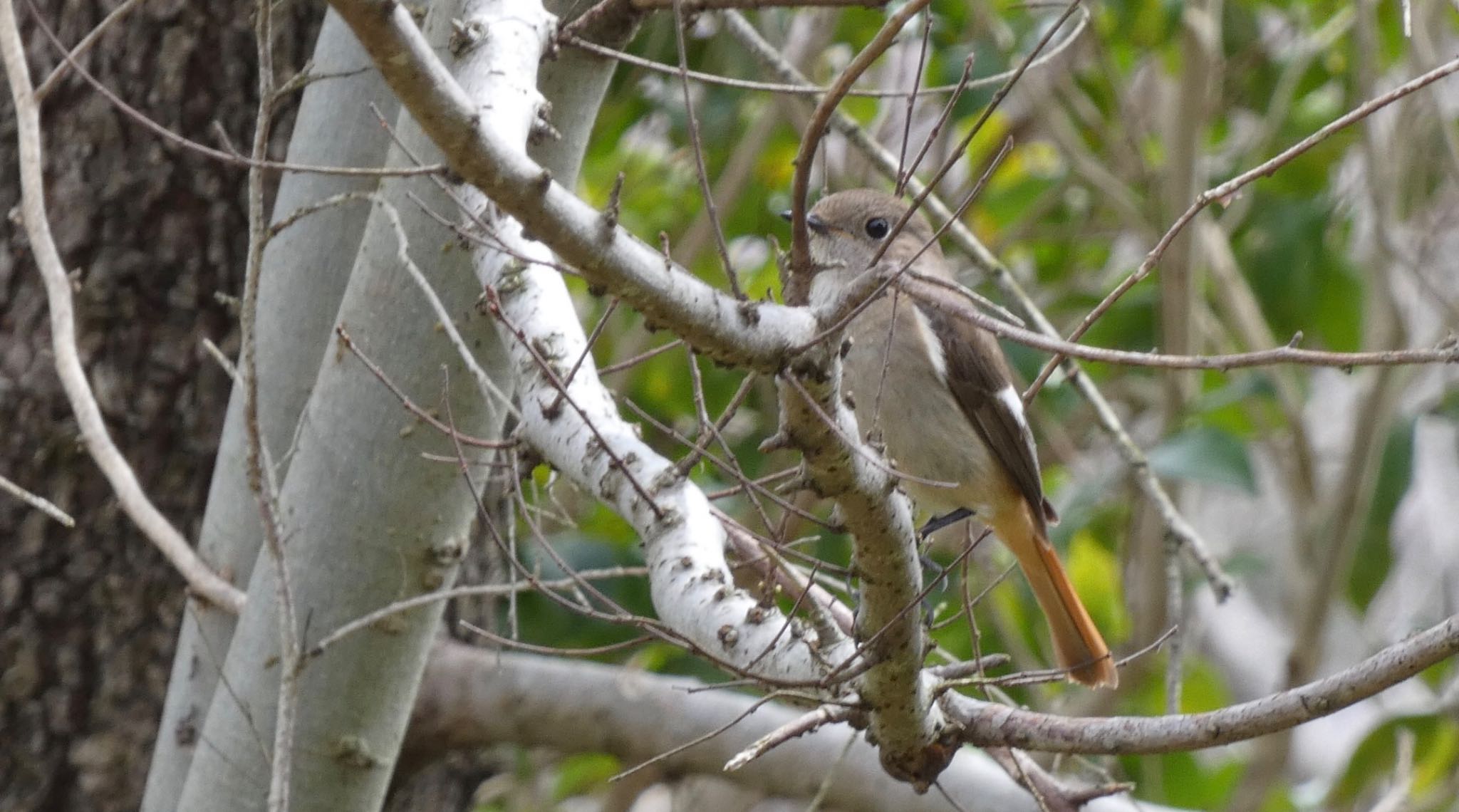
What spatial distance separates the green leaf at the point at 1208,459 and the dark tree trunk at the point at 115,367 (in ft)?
7.20

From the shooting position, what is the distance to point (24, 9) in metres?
3.55

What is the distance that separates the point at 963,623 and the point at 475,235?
8.59 ft

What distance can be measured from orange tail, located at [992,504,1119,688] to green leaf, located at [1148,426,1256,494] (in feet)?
1.06

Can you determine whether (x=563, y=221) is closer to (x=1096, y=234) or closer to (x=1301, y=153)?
(x=1301, y=153)

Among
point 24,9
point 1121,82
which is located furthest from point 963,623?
point 24,9

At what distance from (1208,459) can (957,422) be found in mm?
645

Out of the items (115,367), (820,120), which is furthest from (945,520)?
(820,120)

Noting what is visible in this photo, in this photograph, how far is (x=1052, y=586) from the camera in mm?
3688

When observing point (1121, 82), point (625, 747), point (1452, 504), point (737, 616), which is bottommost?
point (737, 616)

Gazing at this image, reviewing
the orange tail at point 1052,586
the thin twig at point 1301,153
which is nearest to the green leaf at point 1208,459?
the orange tail at point 1052,586

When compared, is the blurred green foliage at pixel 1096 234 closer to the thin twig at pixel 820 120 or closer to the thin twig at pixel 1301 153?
the thin twig at pixel 1301 153

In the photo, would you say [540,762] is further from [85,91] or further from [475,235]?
[475,235]

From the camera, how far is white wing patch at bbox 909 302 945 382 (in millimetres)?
3500

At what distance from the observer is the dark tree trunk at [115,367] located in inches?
132
